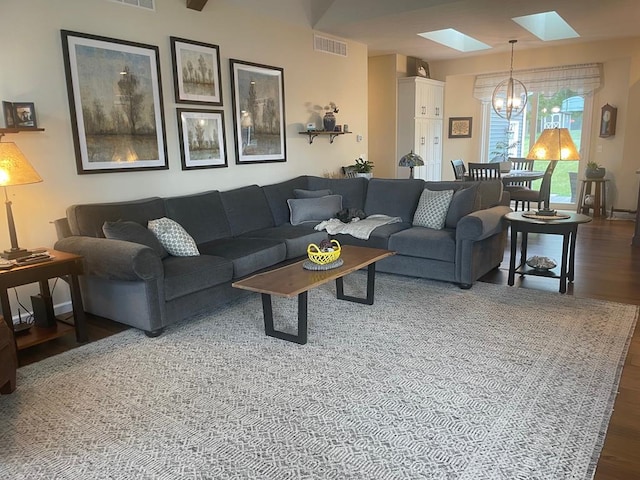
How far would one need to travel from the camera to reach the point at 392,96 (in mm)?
8133

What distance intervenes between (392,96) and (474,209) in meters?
4.20

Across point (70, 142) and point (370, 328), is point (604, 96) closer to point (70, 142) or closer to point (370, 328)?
point (370, 328)

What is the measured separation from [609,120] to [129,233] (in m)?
7.67

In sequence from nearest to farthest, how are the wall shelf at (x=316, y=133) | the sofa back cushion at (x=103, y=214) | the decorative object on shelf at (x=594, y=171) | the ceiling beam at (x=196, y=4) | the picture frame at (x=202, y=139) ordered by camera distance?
1. the sofa back cushion at (x=103, y=214)
2. the ceiling beam at (x=196, y=4)
3. the picture frame at (x=202, y=139)
4. the wall shelf at (x=316, y=133)
5. the decorative object on shelf at (x=594, y=171)

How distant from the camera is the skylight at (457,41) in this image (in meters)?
7.31

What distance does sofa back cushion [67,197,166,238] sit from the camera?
3.57 metres

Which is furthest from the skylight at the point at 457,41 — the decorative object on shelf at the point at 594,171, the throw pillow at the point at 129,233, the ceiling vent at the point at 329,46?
the throw pillow at the point at 129,233

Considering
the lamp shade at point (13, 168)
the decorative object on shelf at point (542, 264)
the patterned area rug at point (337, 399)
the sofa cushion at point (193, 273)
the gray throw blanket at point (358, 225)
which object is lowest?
the patterned area rug at point (337, 399)

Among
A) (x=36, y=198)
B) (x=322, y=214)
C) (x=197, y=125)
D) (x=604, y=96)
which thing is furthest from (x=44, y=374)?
(x=604, y=96)

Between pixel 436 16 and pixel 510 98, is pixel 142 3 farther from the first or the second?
pixel 510 98

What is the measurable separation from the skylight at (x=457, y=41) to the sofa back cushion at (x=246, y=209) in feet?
13.2

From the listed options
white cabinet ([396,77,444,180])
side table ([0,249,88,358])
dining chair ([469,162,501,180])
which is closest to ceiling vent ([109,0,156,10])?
side table ([0,249,88,358])

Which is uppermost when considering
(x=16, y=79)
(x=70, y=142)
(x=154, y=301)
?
(x=16, y=79)

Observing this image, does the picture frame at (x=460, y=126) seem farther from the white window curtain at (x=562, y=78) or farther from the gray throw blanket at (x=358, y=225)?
the gray throw blanket at (x=358, y=225)
